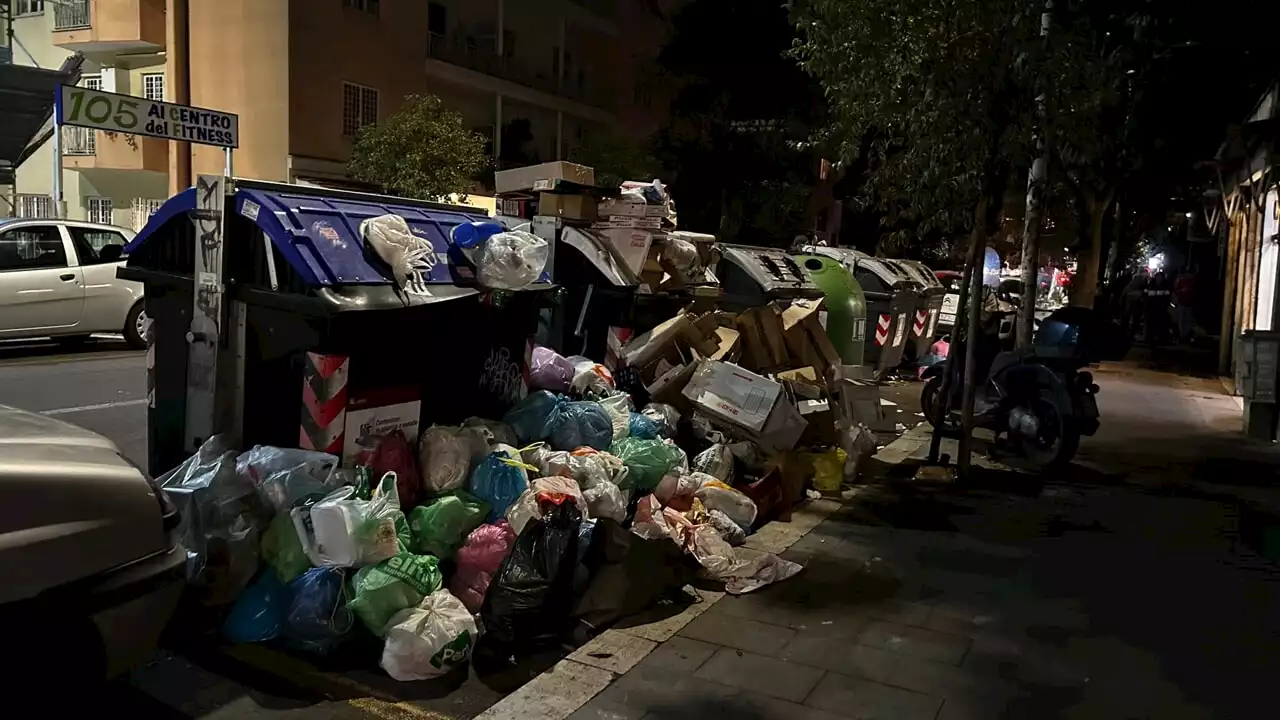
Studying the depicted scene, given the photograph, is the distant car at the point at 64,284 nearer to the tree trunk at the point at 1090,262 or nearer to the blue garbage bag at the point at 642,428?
the blue garbage bag at the point at 642,428

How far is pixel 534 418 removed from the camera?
5.27 metres

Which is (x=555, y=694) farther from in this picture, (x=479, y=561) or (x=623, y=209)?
(x=623, y=209)

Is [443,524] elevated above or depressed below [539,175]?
below

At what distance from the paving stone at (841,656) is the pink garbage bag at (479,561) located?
1.30 m

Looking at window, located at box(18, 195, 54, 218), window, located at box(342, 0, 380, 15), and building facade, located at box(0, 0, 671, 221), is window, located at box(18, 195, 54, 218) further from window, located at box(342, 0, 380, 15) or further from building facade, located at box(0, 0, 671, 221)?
window, located at box(342, 0, 380, 15)

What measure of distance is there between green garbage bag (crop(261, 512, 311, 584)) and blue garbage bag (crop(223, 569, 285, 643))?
0.17 ft

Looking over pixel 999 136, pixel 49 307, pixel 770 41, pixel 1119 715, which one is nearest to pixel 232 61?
pixel 49 307

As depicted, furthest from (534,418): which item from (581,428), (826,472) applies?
(826,472)

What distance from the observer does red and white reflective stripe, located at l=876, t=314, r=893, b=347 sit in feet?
42.2

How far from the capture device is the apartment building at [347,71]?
20.0m

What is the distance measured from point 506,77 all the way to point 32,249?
16022 mm

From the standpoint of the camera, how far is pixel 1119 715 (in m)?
3.71

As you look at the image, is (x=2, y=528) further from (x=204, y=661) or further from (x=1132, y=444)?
(x=1132, y=444)

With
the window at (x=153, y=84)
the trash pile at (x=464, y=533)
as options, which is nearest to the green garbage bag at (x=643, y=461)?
the trash pile at (x=464, y=533)
